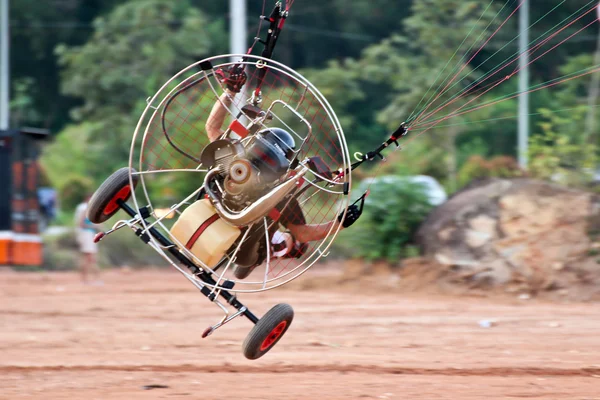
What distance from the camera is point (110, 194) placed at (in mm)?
7793

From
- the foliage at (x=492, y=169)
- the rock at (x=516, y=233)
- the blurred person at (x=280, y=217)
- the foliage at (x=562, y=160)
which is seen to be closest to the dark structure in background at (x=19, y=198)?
the rock at (x=516, y=233)

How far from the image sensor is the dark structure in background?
56.7ft

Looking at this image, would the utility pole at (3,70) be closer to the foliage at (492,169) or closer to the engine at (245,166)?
the foliage at (492,169)

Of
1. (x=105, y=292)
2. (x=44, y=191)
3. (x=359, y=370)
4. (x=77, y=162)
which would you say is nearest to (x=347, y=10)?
(x=77, y=162)

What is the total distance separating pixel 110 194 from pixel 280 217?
5.10 feet

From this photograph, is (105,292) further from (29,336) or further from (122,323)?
(29,336)

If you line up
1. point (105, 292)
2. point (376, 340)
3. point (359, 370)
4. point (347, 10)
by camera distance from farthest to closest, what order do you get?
point (347, 10) < point (105, 292) < point (376, 340) < point (359, 370)

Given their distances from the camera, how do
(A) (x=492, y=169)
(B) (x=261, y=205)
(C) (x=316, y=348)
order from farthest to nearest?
(A) (x=492, y=169), (C) (x=316, y=348), (B) (x=261, y=205)

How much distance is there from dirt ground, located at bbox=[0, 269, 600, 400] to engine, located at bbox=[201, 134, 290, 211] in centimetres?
169

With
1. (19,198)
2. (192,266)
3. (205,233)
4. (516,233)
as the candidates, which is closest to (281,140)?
(205,233)

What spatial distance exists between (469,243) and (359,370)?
22.9 ft

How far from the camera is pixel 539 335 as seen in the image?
1061cm

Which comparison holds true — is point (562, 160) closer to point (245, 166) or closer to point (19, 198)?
point (245, 166)

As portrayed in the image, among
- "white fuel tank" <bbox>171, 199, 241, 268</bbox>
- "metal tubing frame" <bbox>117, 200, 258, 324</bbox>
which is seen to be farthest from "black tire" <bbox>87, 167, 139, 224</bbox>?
"white fuel tank" <bbox>171, 199, 241, 268</bbox>
